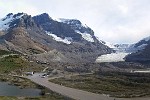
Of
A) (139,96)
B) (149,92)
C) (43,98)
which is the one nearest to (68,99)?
(43,98)

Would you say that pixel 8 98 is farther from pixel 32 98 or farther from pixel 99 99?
pixel 99 99

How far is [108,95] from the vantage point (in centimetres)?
19188

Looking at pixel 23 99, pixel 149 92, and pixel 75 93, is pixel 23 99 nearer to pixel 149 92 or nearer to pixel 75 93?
pixel 75 93

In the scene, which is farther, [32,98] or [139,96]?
[139,96]

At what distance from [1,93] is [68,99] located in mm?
41782

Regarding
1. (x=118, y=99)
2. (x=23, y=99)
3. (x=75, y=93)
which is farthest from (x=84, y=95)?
(x=23, y=99)

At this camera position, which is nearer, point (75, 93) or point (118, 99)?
point (118, 99)

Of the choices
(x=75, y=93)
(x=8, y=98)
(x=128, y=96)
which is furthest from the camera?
(x=75, y=93)

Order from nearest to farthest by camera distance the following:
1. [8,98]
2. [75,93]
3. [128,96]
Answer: [8,98]
[128,96]
[75,93]

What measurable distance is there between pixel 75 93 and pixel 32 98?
102ft

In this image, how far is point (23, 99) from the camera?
560 ft

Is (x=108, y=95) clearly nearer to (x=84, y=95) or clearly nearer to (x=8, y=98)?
(x=84, y=95)

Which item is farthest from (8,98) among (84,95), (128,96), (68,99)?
(128,96)

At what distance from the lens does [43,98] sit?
17538 cm
